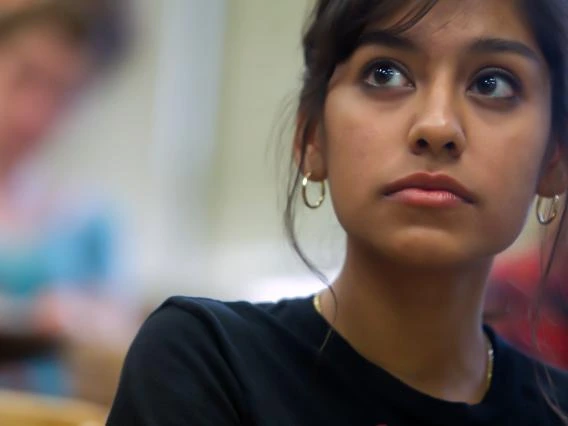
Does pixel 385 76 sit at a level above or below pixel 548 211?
above

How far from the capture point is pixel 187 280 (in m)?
2.55

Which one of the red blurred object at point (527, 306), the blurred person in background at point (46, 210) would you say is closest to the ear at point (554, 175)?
the red blurred object at point (527, 306)

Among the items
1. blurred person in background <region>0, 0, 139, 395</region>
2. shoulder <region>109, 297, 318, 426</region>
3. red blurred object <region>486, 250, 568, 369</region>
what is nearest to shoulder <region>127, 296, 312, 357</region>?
shoulder <region>109, 297, 318, 426</region>

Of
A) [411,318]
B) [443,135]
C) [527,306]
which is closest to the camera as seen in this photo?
[443,135]

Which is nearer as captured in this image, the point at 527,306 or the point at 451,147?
the point at 451,147

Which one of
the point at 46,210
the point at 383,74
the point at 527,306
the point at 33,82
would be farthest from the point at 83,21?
the point at 383,74

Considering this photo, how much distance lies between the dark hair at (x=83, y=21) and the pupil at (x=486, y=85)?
169 cm

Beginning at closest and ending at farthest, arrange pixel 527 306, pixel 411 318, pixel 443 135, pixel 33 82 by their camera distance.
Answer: pixel 443 135
pixel 411 318
pixel 527 306
pixel 33 82

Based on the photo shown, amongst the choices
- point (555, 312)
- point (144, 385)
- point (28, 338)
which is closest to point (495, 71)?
point (144, 385)

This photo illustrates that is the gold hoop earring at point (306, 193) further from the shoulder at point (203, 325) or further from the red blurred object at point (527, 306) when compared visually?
the red blurred object at point (527, 306)

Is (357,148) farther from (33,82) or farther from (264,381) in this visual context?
(33,82)

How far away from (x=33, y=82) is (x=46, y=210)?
31cm

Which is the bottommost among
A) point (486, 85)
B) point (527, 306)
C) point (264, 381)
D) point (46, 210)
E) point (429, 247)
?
point (46, 210)

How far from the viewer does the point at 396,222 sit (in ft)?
2.54
